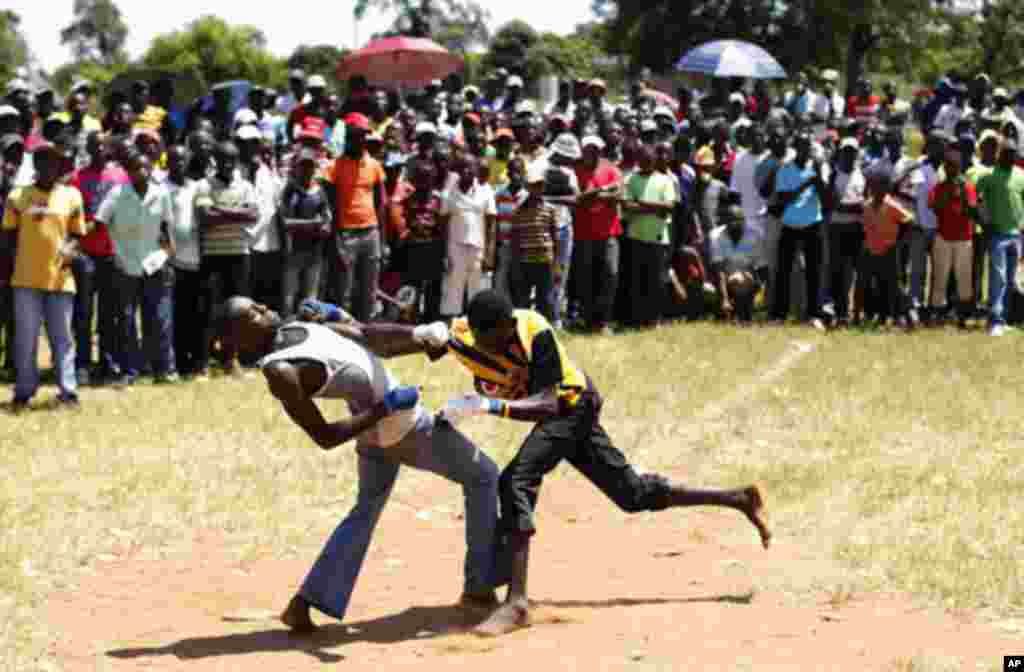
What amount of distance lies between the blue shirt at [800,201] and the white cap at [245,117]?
228 inches

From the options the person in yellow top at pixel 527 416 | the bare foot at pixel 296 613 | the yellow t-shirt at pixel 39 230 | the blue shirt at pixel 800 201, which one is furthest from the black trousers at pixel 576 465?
the blue shirt at pixel 800 201

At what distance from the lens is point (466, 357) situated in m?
8.48

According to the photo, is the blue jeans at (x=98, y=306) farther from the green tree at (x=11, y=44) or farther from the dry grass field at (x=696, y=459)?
the green tree at (x=11, y=44)

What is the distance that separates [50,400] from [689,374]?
5.61m

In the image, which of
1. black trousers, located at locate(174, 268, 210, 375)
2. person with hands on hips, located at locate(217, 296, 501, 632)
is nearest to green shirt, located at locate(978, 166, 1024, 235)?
black trousers, located at locate(174, 268, 210, 375)

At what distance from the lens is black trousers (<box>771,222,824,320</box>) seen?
60.3 feet

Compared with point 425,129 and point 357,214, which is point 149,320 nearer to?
point 357,214

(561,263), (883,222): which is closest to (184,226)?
(561,263)

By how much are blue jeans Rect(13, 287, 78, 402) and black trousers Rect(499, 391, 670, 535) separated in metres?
6.49

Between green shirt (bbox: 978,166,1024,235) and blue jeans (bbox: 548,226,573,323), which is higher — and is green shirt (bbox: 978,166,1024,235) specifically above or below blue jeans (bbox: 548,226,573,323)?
above

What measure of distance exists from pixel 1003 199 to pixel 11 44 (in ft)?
228

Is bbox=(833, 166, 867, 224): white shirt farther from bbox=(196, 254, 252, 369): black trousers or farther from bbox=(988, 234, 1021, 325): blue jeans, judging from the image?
bbox=(196, 254, 252, 369): black trousers

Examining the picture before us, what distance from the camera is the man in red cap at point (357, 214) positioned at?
16375mm

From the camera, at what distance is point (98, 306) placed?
49.6ft
